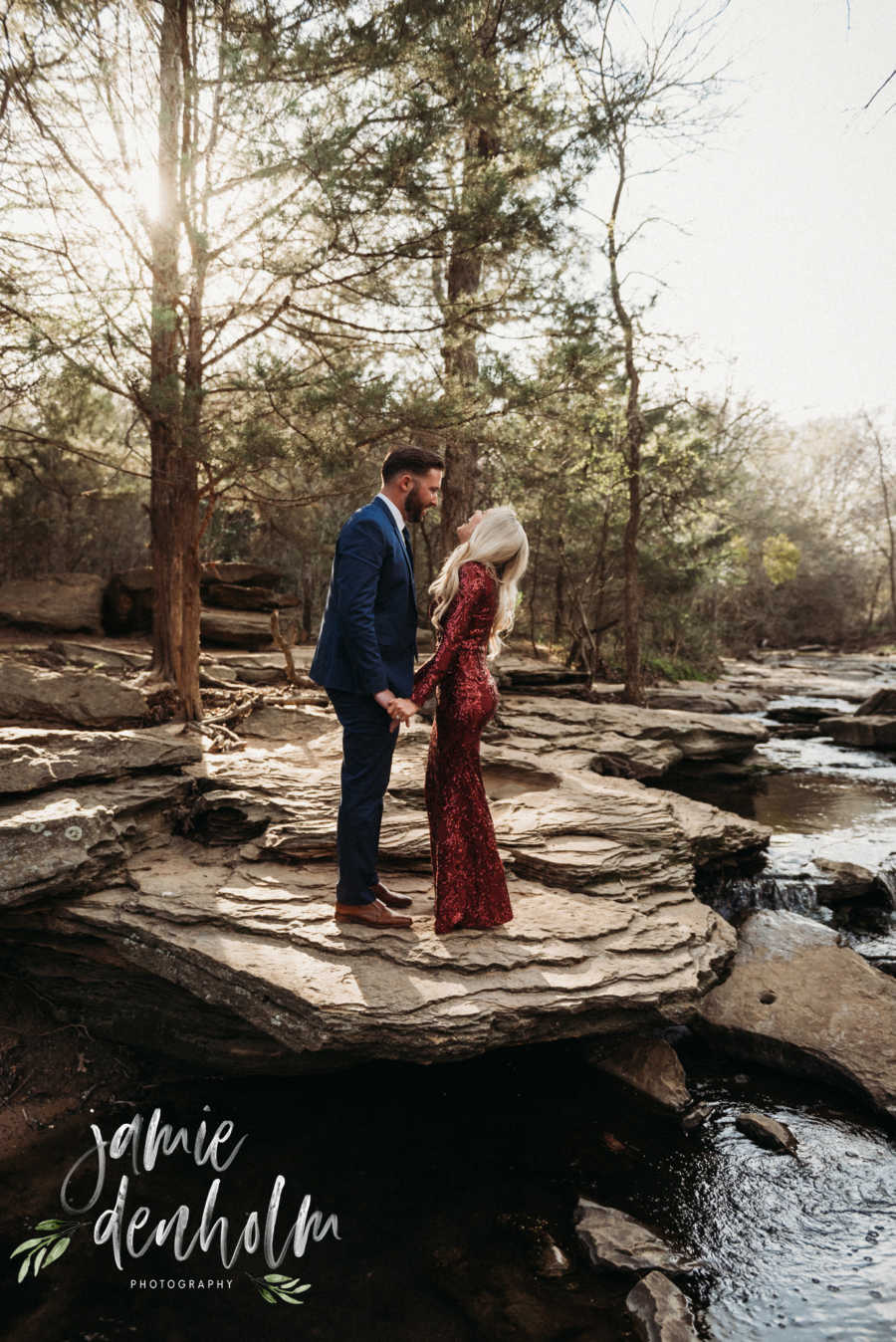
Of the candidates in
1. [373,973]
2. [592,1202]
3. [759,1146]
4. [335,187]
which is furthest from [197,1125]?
[335,187]

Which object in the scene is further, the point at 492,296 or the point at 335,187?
the point at 492,296

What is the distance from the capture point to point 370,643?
3.48 metres

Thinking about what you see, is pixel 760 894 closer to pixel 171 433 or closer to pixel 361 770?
pixel 361 770

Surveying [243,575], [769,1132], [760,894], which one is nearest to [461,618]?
[769,1132]

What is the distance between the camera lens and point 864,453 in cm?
4178

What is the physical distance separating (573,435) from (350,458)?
2.88 meters

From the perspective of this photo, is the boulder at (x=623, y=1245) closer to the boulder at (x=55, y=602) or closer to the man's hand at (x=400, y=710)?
the man's hand at (x=400, y=710)

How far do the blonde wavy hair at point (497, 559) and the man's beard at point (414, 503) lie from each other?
267 millimetres

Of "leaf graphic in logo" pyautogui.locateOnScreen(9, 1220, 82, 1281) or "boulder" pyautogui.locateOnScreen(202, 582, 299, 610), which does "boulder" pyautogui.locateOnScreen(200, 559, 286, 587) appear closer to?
"boulder" pyautogui.locateOnScreen(202, 582, 299, 610)

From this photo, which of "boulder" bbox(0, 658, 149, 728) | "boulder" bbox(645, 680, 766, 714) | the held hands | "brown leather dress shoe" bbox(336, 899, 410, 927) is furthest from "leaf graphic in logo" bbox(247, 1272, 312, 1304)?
"boulder" bbox(645, 680, 766, 714)

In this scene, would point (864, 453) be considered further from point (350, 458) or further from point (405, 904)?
point (405, 904)

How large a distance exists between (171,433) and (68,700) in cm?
250

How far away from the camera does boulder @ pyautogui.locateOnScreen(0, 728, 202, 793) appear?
452 centimetres

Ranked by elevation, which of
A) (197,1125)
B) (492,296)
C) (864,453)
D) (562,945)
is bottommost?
(197,1125)
